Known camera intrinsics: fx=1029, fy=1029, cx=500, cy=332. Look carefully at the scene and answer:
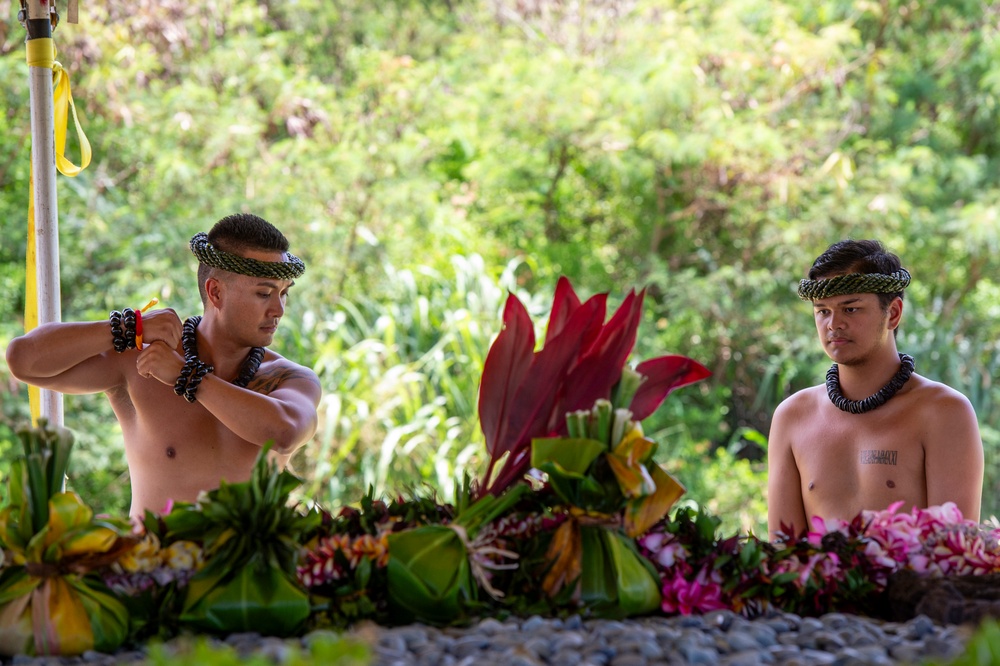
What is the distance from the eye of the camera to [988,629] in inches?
45.6

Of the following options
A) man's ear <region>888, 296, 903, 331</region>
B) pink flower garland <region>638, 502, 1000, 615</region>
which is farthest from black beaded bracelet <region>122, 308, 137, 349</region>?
man's ear <region>888, 296, 903, 331</region>

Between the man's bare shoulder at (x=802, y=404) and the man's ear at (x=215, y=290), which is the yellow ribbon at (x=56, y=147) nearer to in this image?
the man's ear at (x=215, y=290)

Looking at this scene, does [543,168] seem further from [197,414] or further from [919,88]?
[197,414]

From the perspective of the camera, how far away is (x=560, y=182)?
30.7 ft

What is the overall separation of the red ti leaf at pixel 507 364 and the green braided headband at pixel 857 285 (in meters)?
1.03

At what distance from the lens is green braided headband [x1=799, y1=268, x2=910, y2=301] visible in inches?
104

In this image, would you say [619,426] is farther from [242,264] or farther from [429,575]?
[242,264]

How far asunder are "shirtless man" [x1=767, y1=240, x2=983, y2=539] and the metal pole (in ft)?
6.66

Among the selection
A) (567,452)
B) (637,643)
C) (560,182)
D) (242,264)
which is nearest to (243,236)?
(242,264)

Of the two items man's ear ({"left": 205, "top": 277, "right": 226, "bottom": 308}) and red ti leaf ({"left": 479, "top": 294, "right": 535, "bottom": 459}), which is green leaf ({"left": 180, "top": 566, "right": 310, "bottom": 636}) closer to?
red ti leaf ({"left": 479, "top": 294, "right": 535, "bottom": 459})

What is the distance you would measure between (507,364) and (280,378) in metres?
0.92

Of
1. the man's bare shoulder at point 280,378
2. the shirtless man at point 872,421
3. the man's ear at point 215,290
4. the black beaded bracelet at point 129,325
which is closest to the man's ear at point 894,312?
the shirtless man at point 872,421

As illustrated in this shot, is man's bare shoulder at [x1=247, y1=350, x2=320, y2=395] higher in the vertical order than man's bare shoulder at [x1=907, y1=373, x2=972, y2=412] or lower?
higher

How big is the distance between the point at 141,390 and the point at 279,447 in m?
0.58
